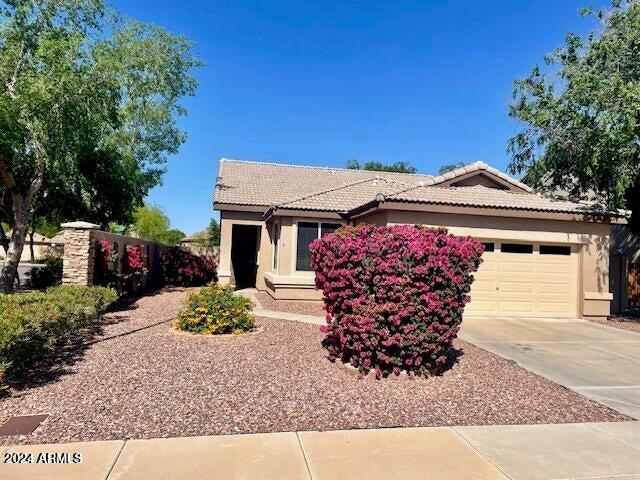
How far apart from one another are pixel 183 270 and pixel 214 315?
1330 centimetres

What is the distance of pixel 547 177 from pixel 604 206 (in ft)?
10.7

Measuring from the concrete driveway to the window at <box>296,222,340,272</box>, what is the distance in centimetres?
597

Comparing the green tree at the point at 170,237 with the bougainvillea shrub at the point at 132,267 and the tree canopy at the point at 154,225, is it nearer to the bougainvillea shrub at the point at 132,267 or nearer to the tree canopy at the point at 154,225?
the tree canopy at the point at 154,225

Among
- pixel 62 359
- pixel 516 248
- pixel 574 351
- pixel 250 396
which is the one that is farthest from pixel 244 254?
pixel 250 396

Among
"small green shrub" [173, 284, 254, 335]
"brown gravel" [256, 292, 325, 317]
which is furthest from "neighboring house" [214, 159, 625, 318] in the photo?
"small green shrub" [173, 284, 254, 335]

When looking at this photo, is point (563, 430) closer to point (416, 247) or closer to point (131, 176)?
point (416, 247)

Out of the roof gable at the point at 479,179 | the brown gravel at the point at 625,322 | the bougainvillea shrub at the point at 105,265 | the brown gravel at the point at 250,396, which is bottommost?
the brown gravel at the point at 250,396

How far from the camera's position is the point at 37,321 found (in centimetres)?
705

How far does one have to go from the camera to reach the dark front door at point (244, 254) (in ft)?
75.2

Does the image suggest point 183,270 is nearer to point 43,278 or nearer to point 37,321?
point 43,278

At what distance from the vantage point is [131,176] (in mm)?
21406

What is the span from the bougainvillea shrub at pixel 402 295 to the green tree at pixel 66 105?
31.8 ft

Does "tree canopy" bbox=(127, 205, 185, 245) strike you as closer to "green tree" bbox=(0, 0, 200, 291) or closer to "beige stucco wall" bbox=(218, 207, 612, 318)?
"green tree" bbox=(0, 0, 200, 291)

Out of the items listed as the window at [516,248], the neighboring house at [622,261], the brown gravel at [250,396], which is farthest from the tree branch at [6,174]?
the neighboring house at [622,261]
